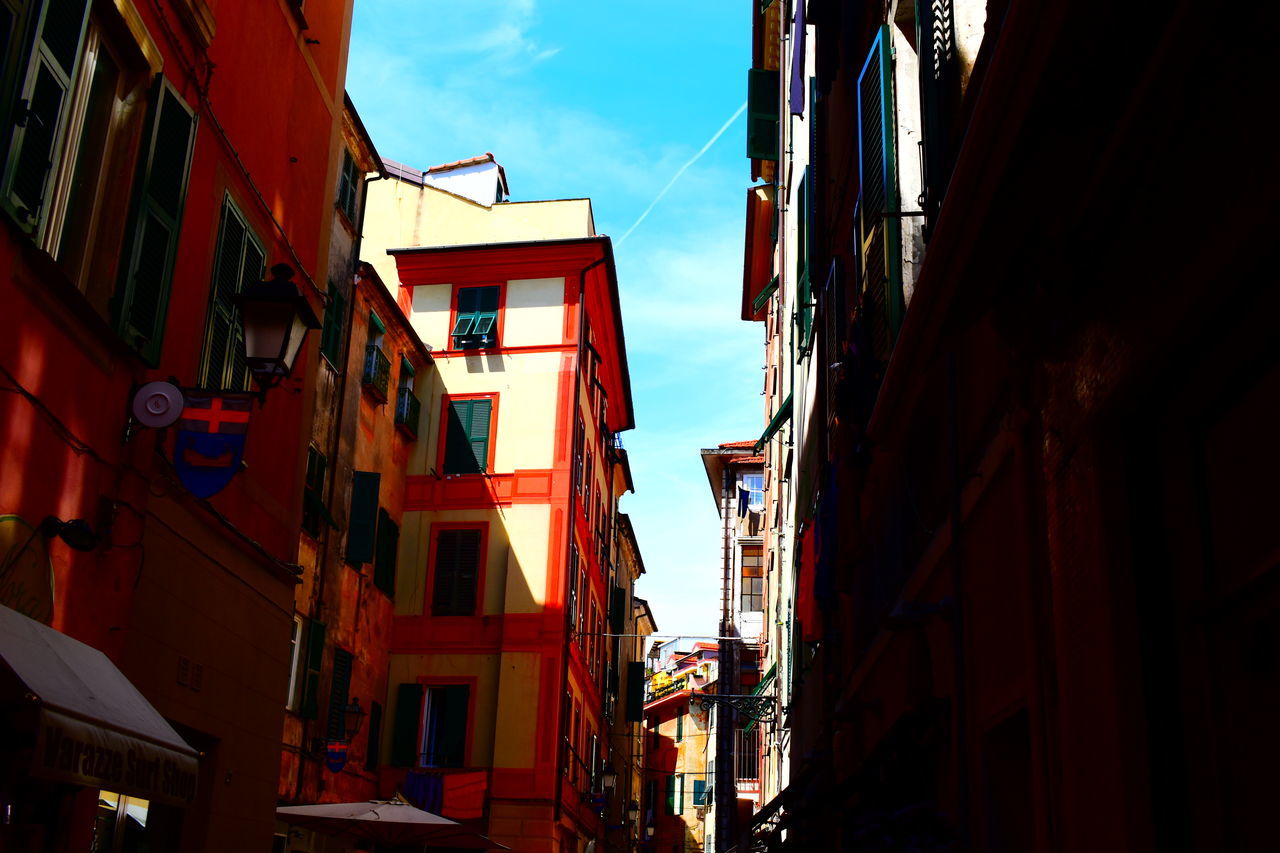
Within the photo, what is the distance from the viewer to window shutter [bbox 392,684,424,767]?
82.1 ft

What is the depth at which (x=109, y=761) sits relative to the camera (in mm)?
5922

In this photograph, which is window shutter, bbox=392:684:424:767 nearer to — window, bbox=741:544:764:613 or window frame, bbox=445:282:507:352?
window frame, bbox=445:282:507:352

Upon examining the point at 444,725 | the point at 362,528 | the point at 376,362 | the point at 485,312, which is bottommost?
the point at 444,725

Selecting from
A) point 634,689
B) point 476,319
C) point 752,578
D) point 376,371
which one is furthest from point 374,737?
point 752,578

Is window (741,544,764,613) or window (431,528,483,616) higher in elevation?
window (741,544,764,613)

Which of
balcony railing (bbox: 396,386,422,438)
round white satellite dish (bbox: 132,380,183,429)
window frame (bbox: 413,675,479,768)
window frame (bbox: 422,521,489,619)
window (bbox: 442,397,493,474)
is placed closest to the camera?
round white satellite dish (bbox: 132,380,183,429)

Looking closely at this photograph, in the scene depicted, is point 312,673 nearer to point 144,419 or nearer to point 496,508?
point 496,508

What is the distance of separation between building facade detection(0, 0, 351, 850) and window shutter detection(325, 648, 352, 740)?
32.9 ft

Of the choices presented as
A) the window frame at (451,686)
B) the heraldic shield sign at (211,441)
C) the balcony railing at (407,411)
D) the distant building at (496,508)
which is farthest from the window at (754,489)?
the heraldic shield sign at (211,441)

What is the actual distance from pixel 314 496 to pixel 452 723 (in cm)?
813

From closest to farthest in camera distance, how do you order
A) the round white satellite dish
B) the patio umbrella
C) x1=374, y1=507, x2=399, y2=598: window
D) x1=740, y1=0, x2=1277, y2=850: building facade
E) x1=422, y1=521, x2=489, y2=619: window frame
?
x1=740, y1=0, x2=1277, y2=850: building facade
the round white satellite dish
the patio umbrella
x1=374, y1=507, x2=399, y2=598: window
x1=422, y1=521, x2=489, y2=619: window frame

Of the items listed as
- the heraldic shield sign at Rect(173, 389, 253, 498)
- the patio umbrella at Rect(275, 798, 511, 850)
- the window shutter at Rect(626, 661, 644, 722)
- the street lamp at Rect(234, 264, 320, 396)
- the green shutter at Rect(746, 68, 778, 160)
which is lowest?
the patio umbrella at Rect(275, 798, 511, 850)

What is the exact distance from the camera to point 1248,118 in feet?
10.1

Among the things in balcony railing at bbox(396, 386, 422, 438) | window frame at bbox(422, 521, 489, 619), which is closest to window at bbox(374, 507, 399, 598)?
window frame at bbox(422, 521, 489, 619)
